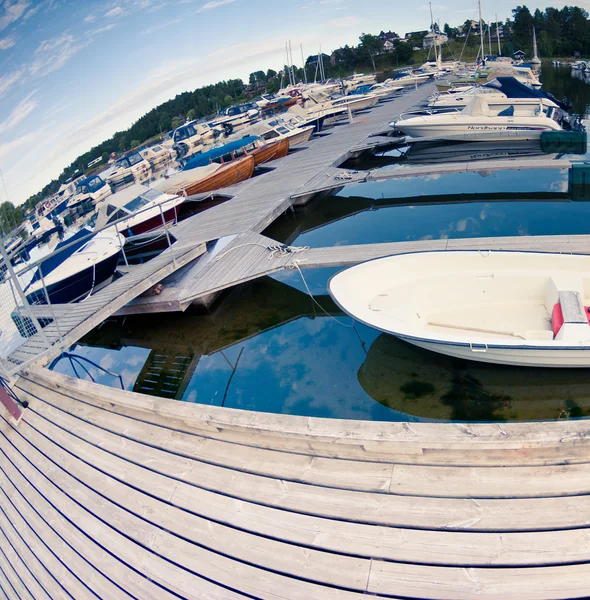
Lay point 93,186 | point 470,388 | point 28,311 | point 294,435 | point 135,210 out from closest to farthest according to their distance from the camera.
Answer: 1. point 294,435
2. point 470,388
3. point 28,311
4. point 135,210
5. point 93,186

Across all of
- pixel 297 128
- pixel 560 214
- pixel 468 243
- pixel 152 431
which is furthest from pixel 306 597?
pixel 297 128

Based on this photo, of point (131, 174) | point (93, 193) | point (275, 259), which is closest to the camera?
point (275, 259)

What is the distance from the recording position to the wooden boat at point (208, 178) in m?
15.6

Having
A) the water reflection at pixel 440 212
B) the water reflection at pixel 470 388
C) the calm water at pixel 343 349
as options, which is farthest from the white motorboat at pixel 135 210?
the water reflection at pixel 470 388

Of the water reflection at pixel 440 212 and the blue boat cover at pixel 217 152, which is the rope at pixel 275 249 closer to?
the water reflection at pixel 440 212

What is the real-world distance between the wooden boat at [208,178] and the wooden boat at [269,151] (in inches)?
48.2

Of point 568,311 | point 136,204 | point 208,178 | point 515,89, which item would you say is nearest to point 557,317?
point 568,311

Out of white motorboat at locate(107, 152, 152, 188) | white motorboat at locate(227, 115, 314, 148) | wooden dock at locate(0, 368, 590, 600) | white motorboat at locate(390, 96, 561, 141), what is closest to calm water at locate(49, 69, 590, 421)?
wooden dock at locate(0, 368, 590, 600)

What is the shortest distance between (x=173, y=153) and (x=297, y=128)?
16.8m

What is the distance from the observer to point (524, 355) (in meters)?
5.23

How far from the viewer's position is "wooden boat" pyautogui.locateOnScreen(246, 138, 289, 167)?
17.6 metres

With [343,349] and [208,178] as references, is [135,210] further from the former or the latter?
[343,349]

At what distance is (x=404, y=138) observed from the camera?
59.7 ft

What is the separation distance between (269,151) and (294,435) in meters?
16.1
